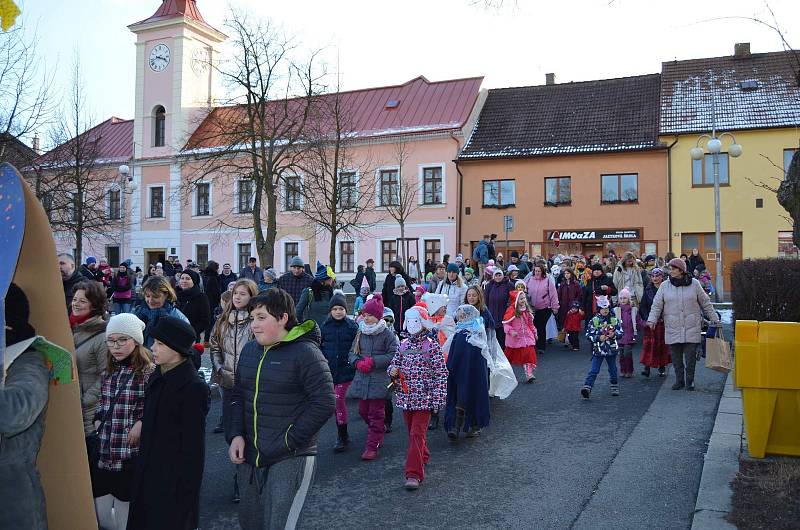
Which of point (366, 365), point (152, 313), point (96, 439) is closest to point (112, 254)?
point (152, 313)

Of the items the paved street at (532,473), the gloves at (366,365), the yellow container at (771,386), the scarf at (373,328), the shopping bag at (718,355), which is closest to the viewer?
the paved street at (532,473)

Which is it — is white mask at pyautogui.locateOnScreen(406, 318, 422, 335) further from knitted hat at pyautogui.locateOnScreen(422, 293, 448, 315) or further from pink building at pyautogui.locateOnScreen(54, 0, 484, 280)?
pink building at pyautogui.locateOnScreen(54, 0, 484, 280)

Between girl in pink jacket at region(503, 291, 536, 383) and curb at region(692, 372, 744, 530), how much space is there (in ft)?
10.8

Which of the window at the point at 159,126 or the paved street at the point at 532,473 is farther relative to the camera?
the window at the point at 159,126

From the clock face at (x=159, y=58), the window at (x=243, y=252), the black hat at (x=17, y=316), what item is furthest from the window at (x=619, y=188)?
the black hat at (x=17, y=316)

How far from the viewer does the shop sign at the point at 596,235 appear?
106 feet

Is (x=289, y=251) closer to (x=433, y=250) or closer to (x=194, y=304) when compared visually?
(x=433, y=250)

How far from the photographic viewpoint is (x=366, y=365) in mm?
7441

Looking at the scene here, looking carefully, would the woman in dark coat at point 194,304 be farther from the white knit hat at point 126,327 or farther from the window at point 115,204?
the window at point 115,204

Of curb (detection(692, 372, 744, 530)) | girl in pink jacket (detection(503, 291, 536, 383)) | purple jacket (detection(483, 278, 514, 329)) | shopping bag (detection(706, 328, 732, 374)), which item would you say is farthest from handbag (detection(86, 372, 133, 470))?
purple jacket (detection(483, 278, 514, 329))

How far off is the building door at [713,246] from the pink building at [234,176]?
10.7 metres

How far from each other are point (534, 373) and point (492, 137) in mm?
25062

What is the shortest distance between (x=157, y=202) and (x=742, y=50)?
1302 inches

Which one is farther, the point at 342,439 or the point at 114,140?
the point at 114,140
